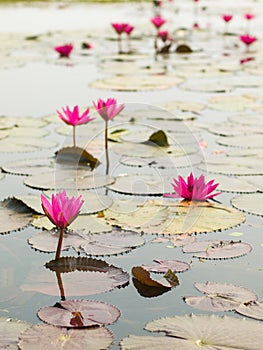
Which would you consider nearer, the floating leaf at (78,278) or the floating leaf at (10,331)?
the floating leaf at (10,331)

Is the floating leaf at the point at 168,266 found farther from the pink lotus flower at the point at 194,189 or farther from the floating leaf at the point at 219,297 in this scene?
the pink lotus flower at the point at 194,189

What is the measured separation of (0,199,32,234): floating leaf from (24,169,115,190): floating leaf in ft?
0.72

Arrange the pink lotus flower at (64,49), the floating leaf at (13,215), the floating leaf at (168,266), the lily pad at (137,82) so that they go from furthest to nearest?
the pink lotus flower at (64,49), the lily pad at (137,82), the floating leaf at (13,215), the floating leaf at (168,266)

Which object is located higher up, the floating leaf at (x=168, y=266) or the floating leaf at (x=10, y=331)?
the floating leaf at (x=10, y=331)

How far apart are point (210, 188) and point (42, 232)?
0.52 meters

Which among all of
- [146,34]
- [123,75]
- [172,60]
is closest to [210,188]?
[123,75]

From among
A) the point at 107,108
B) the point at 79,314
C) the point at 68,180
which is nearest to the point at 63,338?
the point at 79,314

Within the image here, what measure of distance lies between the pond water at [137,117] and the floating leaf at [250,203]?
1 cm

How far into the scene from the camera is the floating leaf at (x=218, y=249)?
5.75 feet

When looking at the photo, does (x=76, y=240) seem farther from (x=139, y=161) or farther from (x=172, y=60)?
(x=172, y=60)

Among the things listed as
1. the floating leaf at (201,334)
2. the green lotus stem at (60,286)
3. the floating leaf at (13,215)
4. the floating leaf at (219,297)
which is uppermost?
the floating leaf at (201,334)

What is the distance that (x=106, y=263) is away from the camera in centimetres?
168

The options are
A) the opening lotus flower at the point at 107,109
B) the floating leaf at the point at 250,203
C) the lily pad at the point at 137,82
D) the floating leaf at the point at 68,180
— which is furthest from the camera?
the lily pad at the point at 137,82

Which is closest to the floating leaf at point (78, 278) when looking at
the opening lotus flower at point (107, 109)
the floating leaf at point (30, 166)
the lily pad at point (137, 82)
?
the floating leaf at point (30, 166)
